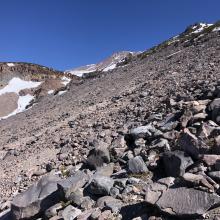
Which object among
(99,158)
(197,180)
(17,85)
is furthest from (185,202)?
(17,85)

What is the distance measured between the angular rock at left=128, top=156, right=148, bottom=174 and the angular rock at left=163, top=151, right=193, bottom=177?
2.21ft

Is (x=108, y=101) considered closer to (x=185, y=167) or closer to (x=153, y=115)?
(x=153, y=115)

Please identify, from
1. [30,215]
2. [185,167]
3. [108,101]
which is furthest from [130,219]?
[108,101]

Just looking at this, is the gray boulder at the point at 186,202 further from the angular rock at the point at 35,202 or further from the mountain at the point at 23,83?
the mountain at the point at 23,83

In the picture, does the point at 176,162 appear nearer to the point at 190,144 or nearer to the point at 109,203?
the point at 190,144

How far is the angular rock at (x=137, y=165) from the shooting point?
11234 mm

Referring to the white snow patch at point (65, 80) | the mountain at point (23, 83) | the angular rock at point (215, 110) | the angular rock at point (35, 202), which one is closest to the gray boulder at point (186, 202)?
the angular rock at point (35, 202)

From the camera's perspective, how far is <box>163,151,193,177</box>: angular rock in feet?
33.3

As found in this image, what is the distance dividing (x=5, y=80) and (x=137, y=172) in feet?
313

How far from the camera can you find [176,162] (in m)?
10.3

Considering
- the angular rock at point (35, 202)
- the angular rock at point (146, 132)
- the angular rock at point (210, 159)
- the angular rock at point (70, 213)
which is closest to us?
the angular rock at point (210, 159)

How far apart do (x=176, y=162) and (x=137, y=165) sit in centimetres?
138

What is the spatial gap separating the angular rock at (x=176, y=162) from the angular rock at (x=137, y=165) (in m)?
0.67

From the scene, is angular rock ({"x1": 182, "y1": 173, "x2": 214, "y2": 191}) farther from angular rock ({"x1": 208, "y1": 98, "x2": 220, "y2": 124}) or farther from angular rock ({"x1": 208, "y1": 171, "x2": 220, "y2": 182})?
angular rock ({"x1": 208, "y1": 98, "x2": 220, "y2": 124})
